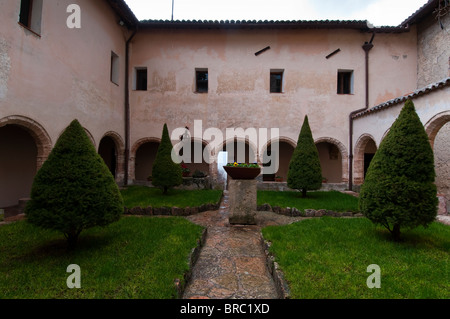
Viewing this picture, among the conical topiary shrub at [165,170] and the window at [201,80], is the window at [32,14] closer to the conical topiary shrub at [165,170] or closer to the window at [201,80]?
the conical topiary shrub at [165,170]

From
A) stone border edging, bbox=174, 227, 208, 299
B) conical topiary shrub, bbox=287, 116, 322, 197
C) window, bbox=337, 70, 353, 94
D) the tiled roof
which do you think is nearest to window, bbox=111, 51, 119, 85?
conical topiary shrub, bbox=287, 116, 322, 197

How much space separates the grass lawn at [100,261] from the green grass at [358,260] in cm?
151

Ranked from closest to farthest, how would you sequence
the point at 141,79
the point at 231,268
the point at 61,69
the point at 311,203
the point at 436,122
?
the point at 231,268 < the point at 436,122 < the point at 61,69 < the point at 311,203 < the point at 141,79

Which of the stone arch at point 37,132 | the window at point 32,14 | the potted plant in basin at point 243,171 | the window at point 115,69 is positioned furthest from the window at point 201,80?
the potted plant in basin at point 243,171

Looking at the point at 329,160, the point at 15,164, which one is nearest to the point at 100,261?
the point at 15,164

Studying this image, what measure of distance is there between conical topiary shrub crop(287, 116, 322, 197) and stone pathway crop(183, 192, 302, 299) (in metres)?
2.88

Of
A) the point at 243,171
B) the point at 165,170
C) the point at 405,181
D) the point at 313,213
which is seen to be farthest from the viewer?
the point at 165,170

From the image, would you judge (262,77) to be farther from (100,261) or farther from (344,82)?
(100,261)

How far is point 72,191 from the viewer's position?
335 centimetres

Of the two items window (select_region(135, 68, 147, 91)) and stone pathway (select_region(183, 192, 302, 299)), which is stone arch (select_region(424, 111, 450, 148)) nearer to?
stone pathway (select_region(183, 192, 302, 299))

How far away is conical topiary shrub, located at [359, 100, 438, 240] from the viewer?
12.7ft

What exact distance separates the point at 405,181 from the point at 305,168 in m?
4.12

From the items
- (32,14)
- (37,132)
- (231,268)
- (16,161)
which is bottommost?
(231,268)
